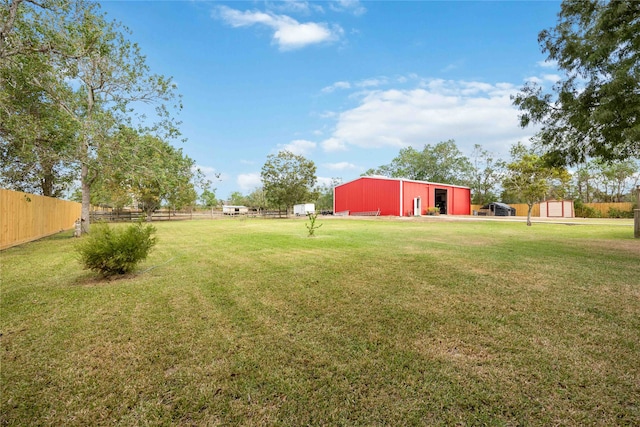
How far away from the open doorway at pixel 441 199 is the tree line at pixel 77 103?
23.7 metres

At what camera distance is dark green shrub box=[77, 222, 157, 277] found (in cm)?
446

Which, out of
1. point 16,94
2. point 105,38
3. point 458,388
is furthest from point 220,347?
point 105,38

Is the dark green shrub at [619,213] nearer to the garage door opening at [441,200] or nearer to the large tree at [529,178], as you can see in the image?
the garage door opening at [441,200]

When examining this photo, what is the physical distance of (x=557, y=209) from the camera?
94.7 ft

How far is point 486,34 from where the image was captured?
10562 mm

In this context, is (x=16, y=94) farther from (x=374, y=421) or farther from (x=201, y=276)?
(x=374, y=421)

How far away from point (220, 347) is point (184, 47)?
13503 millimetres

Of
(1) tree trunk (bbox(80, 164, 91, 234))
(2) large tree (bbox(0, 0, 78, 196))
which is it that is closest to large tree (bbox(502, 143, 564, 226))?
(2) large tree (bbox(0, 0, 78, 196))

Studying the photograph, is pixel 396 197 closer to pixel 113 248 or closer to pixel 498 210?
pixel 498 210

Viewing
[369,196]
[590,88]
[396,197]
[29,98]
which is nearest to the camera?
[590,88]

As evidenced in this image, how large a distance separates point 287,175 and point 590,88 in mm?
27494

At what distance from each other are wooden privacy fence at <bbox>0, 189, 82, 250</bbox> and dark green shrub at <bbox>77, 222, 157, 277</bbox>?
20.3 feet

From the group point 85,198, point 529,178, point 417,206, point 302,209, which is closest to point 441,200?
point 417,206

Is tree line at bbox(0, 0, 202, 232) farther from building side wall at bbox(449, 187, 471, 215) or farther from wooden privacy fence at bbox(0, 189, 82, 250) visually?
building side wall at bbox(449, 187, 471, 215)
